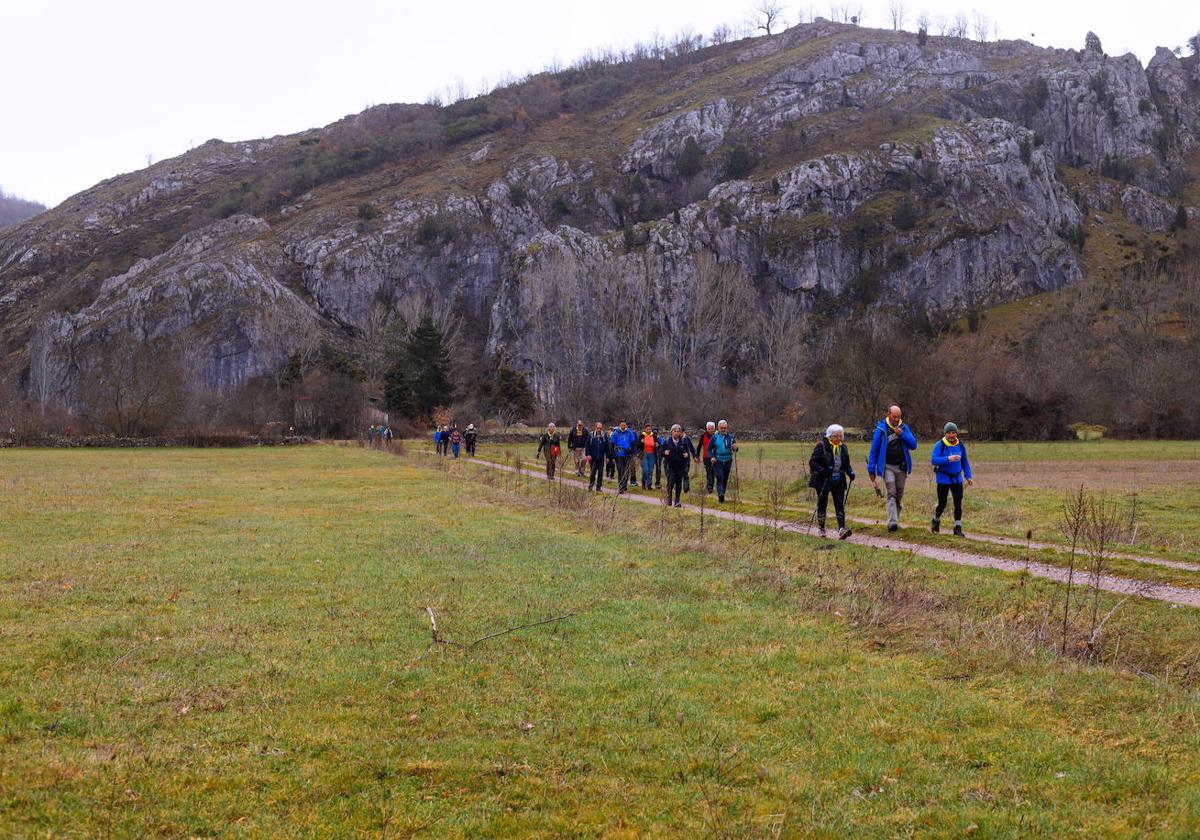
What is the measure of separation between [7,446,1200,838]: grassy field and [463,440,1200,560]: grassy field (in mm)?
6209

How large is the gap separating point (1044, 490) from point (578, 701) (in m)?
21.9

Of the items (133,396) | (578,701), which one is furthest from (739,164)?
(578,701)

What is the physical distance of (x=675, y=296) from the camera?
109 metres

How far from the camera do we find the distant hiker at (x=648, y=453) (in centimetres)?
2555

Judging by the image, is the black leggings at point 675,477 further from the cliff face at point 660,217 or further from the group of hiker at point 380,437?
the cliff face at point 660,217

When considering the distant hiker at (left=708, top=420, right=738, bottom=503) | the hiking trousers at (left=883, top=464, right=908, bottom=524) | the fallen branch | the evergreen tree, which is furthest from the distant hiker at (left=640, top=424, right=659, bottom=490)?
the evergreen tree

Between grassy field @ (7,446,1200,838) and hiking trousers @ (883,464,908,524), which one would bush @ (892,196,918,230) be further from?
grassy field @ (7,446,1200,838)

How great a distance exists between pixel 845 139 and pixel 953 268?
32548 mm

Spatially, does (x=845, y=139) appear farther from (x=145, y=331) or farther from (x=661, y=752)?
(x=661, y=752)

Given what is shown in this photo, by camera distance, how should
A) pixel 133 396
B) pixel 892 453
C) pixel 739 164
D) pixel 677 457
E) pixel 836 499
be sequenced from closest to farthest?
pixel 892 453
pixel 836 499
pixel 677 457
pixel 133 396
pixel 739 164

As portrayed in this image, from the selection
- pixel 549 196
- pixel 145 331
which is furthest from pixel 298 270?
pixel 549 196

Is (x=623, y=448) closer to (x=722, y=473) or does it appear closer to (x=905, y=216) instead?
(x=722, y=473)

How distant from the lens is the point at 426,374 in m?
76.8

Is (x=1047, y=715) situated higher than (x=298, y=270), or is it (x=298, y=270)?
(x=298, y=270)
